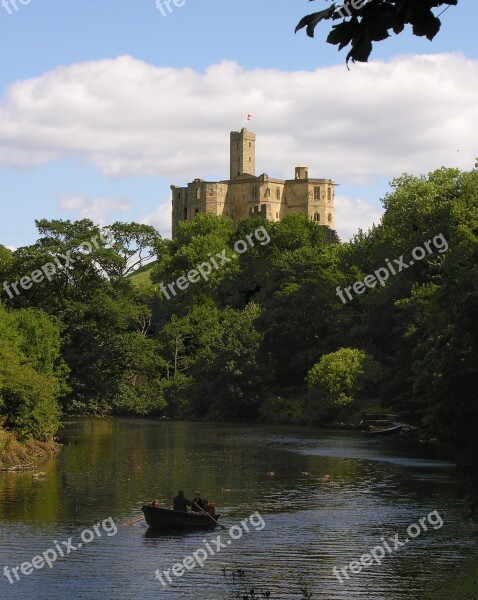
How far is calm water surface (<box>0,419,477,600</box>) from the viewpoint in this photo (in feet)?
75.7

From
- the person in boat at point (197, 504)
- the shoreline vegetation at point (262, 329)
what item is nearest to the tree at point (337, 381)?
the shoreline vegetation at point (262, 329)

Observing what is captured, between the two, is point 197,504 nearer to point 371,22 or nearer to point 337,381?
point 371,22

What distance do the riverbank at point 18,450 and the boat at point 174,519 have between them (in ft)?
47.1

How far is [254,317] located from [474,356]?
65806mm

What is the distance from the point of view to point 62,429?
217 ft

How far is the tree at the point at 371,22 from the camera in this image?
290 inches

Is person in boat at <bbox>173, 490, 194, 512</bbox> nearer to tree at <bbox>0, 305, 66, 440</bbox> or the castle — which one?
tree at <bbox>0, 305, 66, 440</bbox>

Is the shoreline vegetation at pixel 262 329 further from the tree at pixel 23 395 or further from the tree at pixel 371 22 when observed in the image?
the tree at pixel 371 22

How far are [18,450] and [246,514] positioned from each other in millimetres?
16700

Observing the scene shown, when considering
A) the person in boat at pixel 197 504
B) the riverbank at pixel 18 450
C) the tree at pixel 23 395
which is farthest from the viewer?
the tree at pixel 23 395

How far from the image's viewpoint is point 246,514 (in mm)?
32469

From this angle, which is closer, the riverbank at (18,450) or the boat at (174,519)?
the boat at (174,519)

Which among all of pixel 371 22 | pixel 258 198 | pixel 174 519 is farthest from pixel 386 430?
pixel 258 198

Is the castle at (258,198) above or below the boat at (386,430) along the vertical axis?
above
